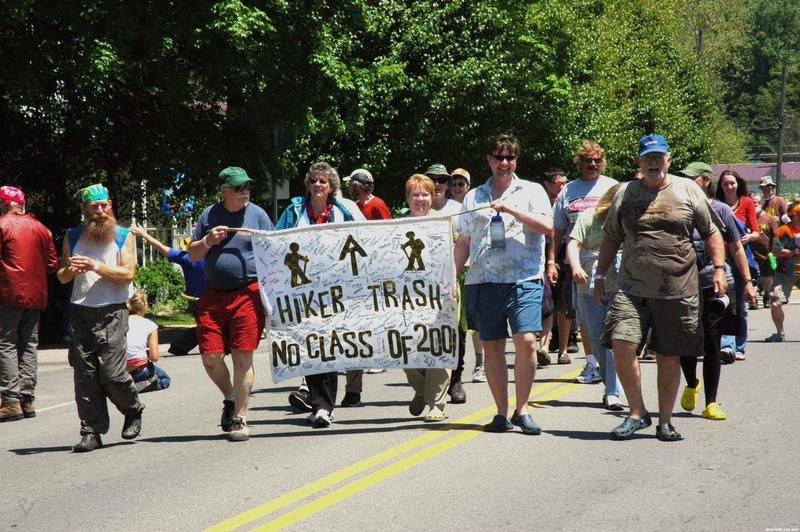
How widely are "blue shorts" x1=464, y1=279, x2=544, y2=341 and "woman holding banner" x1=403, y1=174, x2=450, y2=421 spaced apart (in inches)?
34.1

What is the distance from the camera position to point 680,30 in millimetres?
69250

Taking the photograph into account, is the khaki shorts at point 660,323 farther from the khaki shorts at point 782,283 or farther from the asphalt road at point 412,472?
the khaki shorts at point 782,283

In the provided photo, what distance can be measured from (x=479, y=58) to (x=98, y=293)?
20047mm

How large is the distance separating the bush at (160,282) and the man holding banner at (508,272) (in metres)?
15.7

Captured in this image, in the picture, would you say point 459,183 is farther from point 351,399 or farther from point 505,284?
point 505,284

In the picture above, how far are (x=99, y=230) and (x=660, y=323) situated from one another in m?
4.16

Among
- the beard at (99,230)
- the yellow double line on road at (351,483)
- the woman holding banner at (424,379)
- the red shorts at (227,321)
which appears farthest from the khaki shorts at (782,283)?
the beard at (99,230)

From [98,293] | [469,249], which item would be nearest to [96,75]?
[98,293]

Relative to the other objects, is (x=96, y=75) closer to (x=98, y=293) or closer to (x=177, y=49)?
(x=177, y=49)

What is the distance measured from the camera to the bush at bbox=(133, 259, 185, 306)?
22.8 m

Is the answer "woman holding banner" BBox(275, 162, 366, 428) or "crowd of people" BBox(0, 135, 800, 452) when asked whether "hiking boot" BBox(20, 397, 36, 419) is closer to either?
"crowd of people" BBox(0, 135, 800, 452)

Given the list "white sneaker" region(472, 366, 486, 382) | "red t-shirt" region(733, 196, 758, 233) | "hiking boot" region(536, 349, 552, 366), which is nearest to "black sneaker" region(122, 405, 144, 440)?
"white sneaker" region(472, 366, 486, 382)

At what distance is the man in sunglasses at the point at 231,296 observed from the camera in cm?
780

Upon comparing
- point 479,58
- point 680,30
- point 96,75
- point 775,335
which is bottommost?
point 775,335
